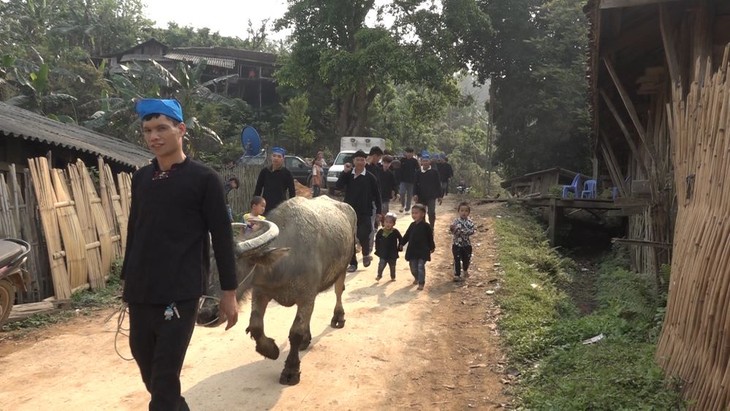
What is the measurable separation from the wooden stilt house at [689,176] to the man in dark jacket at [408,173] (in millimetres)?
4750

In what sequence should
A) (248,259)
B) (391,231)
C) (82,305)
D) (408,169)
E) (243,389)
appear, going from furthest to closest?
(408,169)
(391,231)
(82,305)
(243,389)
(248,259)

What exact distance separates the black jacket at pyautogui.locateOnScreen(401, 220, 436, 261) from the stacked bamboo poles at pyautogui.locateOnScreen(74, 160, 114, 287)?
190 inches

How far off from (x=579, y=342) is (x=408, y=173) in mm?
8660

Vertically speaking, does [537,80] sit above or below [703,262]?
above

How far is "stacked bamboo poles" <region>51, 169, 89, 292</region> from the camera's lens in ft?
26.2

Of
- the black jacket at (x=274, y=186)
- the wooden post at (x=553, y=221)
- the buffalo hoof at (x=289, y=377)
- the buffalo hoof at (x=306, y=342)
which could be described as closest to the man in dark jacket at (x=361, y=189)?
the black jacket at (x=274, y=186)

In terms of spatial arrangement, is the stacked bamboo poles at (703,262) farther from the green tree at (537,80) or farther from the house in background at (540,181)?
the green tree at (537,80)

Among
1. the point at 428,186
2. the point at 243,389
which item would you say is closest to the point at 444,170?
the point at 428,186

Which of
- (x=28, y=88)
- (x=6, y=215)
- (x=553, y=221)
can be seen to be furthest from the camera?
(x=28, y=88)

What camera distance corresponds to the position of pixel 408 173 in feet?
47.1

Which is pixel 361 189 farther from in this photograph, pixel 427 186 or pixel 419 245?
pixel 427 186

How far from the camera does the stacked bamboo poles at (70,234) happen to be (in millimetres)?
7996

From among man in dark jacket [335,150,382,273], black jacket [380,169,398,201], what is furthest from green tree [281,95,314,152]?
man in dark jacket [335,150,382,273]

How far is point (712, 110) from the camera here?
4.42 meters
